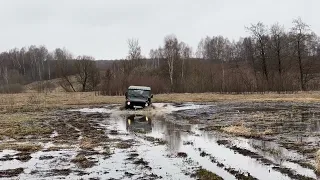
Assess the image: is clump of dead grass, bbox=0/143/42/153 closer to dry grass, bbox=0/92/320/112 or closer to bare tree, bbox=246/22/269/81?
dry grass, bbox=0/92/320/112

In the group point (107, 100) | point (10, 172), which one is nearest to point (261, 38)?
point (107, 100)

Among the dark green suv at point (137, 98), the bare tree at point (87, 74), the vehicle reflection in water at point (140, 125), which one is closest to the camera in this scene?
the vehicle reflection in water at point (140, 125)

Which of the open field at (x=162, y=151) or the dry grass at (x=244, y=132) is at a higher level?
the dry grass at (x=244, y=132)

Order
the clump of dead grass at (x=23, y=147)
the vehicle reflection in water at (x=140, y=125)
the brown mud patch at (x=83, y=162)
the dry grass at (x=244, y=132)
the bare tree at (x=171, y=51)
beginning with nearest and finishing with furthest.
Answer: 1. the brown mud patch at (x=83, y=162)
2. the clump of dead grass at (x=23, y=147)
3. the dry grass at (x=244, y=132)
4. the vehicle reflection in water at (x=140, y=125)
5. the bare tree at (x=171, y=51)

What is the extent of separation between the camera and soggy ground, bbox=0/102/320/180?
38.4 feet

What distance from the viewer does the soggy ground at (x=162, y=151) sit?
11.7 meters

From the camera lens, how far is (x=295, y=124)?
24.1 metres

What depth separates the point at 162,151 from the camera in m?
15.6

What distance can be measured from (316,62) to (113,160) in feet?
237

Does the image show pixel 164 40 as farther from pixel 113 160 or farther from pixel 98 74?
pixel 113 160

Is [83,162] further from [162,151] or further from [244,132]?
[244,132]

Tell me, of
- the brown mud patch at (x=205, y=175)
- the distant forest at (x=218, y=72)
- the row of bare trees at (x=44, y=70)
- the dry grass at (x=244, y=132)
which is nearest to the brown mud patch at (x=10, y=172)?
the brown mud patch at (x=205, y=175)

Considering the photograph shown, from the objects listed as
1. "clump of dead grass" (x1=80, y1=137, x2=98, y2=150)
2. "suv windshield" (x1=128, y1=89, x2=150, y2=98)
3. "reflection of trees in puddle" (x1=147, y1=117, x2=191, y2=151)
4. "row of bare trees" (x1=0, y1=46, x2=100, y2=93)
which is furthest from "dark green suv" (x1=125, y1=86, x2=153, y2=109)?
"row of bare trees" (x1=0, y1=46, x2=100, y2=93)

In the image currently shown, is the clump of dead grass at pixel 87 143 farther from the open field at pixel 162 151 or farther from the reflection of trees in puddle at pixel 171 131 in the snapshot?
the reflection of trees in puddle at pixel 171 131
